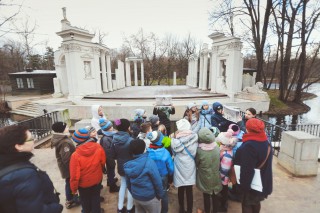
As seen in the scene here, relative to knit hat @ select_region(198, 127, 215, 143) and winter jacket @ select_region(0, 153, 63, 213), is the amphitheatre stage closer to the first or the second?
knit hat @ select_region(198, 127, 215, 143)

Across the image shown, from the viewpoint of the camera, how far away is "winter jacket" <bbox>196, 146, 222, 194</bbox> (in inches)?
118

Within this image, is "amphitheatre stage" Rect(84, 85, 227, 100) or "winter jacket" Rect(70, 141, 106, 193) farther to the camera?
"amphitheatre stage" Rect(84, 85, 227, 100)

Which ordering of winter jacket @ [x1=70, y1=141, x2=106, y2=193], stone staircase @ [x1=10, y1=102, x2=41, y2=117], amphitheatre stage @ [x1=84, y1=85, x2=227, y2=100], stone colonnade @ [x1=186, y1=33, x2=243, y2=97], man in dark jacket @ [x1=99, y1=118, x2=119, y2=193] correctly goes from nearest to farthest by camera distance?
winter jacket @ [x1=70, y1=141, x2=106, y2=193] → man in dark jacket @ [x1=99, y1=118, x2=119, y2=193] → stone colonnade @ [x1=186, y1=33, x2=243, y2=97] → amphitheatre stage @ [x1=84, y1=85, x2=227, y2=100] → stone staircase @ [x1=10, y1=102, x2=41, y2=117]

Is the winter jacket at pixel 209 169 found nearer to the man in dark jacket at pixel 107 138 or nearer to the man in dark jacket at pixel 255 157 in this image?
the man in dark jacket at pixel 255 157

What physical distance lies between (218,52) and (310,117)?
10261 millimetres

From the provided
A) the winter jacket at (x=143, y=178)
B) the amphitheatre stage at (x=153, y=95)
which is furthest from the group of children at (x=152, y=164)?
the amphitheatre stage at (x=153, y=95)

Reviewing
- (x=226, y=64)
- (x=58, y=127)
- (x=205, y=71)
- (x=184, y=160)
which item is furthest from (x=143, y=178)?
(x=205, y=71)

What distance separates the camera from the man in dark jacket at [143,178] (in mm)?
2500

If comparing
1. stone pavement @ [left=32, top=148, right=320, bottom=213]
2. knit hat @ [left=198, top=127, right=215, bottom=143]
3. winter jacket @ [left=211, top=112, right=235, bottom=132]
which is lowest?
stone pavement @ [left=32, top=148, right=320, bottom=213]

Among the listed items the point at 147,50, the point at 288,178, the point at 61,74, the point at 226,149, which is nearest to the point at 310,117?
the point at 288,178

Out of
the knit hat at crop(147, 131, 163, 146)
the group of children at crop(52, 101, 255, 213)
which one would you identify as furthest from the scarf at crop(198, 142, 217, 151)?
the knit hat at crop(147, 131, 163, 146)

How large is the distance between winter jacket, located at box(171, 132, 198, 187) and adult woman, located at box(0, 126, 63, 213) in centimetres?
197

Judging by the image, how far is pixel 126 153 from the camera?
3.25 m

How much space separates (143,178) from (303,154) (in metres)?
4.35
